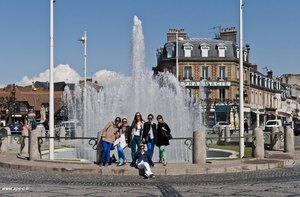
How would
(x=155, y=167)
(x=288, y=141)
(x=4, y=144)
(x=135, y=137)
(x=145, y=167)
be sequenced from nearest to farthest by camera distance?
1. (x=145, y=167)
2. (x=155, y=167)
3. (x=135, y=137)
4. (x=288, y=141)
5. (x=4, y=144)

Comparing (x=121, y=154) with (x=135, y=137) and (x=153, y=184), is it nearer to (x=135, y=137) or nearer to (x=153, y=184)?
(x=135, y=137)

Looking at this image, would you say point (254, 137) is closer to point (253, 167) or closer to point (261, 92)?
point (253, 167)

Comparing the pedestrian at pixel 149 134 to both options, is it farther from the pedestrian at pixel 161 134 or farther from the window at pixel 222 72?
the window at pixel 222 72

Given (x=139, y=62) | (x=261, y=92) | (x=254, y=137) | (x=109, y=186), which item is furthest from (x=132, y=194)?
(x=261, y=92)

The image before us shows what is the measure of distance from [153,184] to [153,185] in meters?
0.22

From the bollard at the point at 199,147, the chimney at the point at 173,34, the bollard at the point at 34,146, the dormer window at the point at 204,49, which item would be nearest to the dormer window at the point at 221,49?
the dormer window at the point at 204,49

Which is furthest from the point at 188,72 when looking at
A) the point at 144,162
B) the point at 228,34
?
the point at 144,162

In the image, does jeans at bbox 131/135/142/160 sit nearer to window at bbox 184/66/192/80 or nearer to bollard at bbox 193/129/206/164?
bollard at bbox 193/129/206/164

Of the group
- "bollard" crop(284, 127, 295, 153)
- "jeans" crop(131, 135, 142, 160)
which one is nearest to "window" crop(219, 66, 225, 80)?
"bollard" crop(284, 127, 295, 153)

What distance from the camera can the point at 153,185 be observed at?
1380 cm

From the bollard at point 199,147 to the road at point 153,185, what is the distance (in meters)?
1.49

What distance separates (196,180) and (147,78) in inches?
488

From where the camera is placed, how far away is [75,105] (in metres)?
47.7

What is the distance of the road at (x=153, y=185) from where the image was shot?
483 inches
